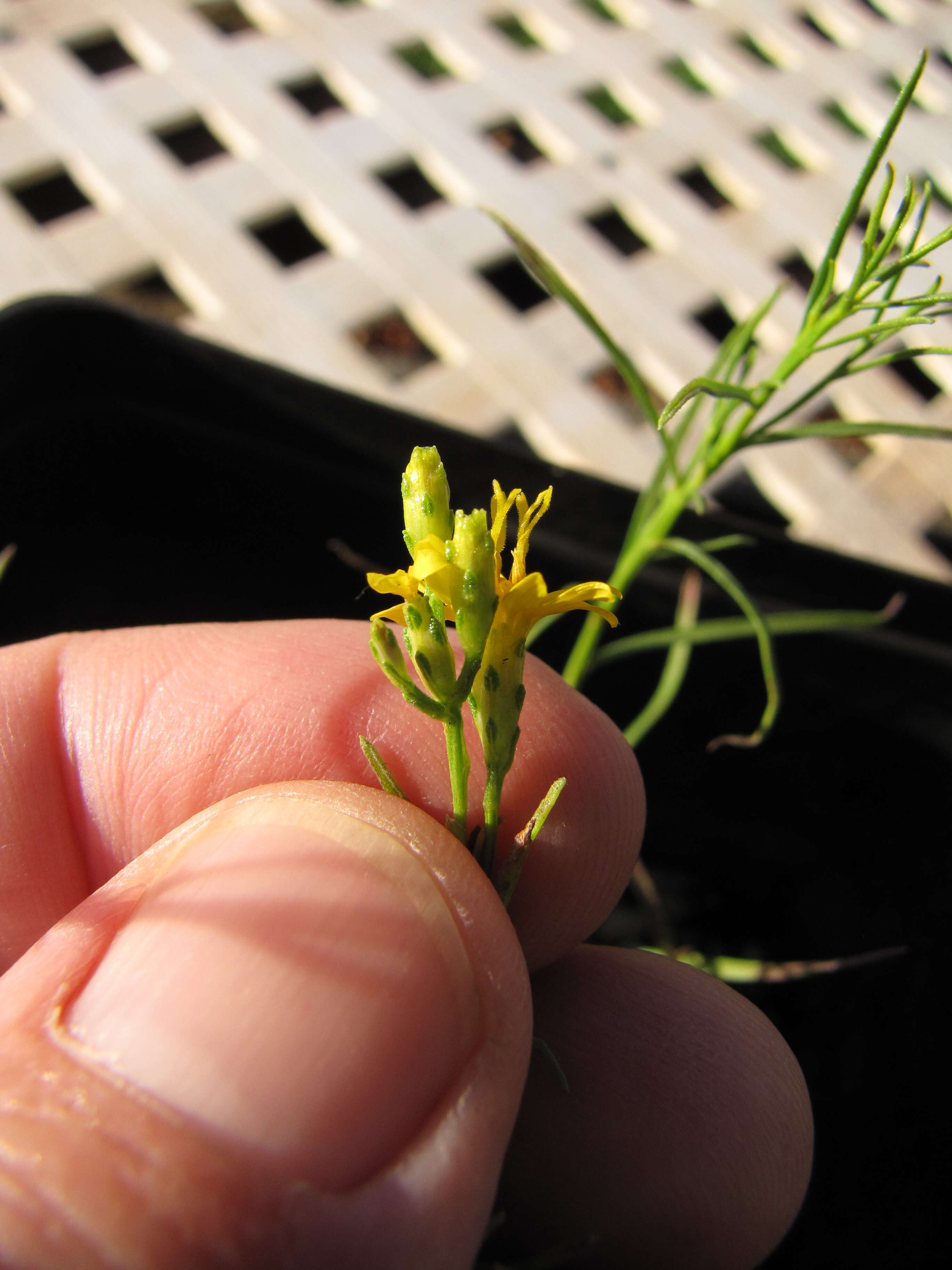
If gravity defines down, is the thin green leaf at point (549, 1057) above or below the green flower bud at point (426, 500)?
below

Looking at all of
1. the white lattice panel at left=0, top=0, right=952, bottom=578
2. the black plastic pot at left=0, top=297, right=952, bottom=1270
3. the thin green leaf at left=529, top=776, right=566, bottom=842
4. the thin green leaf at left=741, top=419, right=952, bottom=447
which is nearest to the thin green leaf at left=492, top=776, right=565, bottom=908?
the thin green leaf at left=529, top=776, right=566, bottom=842

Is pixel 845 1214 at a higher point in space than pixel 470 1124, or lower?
lower

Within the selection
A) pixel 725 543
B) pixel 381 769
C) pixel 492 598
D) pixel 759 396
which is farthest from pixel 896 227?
pixel 381 769

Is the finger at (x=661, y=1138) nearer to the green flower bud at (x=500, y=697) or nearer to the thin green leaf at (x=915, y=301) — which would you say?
the green flower bud at (x=500, y=697)

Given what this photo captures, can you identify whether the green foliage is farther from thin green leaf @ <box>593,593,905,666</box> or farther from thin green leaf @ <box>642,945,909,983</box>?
thin green leaf @ <box>642,945,909,983</box>

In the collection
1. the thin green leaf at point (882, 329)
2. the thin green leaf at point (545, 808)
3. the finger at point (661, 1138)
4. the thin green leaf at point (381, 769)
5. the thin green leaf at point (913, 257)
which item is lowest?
the finger at point (661, 1138)

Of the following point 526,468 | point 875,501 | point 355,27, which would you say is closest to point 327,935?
point 526,468

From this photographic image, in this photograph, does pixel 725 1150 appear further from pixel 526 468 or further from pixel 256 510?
pixel 256 510

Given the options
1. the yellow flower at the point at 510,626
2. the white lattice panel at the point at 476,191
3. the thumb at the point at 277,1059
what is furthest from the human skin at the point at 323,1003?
the white lattice panel at the point at 476,191
